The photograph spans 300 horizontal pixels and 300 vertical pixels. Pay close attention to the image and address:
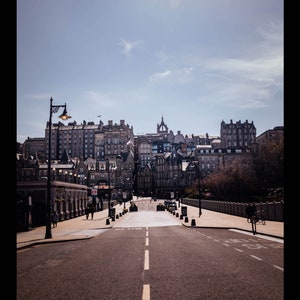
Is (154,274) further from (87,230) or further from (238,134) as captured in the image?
(238,134)

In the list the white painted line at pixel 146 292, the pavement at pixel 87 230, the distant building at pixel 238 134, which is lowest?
the pavement at pixel 87 230

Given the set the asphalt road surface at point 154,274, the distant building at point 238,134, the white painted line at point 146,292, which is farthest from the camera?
the distant building at point 238,134

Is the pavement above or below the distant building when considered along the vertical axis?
below

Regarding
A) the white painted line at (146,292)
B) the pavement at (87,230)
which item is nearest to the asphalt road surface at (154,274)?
the white painted line at (146,292)

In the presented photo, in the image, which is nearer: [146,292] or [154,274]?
[146,292]

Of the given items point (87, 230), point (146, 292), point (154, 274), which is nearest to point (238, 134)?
point (87, 230)

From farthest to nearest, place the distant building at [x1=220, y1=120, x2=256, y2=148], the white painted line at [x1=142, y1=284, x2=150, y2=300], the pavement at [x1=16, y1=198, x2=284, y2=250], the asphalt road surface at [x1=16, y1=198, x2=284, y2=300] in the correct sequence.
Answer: the distant building at [x1=220, y1=120, x2=256, y2=148] → the pavement at [x1=16, y1=198, x2=284, y2=250] → the asphalt road surface at [x1=16, y1=198, x2=284, y2=300] → the white painted line at [x1=142, y1=284, x2=150, y2=300]

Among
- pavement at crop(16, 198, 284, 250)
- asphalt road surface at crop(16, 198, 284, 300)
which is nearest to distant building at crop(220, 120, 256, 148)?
pavement at crop(16, 198, 284, 250)

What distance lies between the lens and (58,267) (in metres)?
12.7

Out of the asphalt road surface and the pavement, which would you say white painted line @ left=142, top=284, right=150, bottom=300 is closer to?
the asphalt road surface

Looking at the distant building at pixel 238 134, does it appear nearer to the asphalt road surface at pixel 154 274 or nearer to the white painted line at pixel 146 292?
the asphalt road surface at pixel 154 274

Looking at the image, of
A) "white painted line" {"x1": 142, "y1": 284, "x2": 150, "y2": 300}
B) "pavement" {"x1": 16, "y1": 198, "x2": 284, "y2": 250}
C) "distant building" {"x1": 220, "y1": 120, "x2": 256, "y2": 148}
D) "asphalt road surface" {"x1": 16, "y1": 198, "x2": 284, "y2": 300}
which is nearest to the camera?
"white painted line" {"x1": 142, "y1": 284, "x2": 150, "y2": 300}
